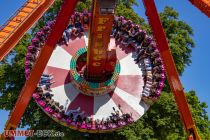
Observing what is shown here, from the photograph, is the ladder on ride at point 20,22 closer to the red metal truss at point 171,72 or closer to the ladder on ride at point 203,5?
the red metal truss at point 171,72

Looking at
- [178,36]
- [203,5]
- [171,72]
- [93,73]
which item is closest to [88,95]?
[93,73]

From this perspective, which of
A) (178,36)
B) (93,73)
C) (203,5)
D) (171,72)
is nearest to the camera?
(203,5)

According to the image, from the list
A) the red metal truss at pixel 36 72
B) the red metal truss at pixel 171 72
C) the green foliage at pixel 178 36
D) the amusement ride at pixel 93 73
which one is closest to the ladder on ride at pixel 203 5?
the red metal truss at pixel 171 72

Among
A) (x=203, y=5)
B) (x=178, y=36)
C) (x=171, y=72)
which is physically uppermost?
(x=178, y=36)

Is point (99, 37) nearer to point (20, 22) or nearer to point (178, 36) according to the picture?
point (20, 22)

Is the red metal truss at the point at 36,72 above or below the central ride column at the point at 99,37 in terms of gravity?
below

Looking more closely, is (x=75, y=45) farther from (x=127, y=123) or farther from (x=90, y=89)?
(x=127, y=123)
